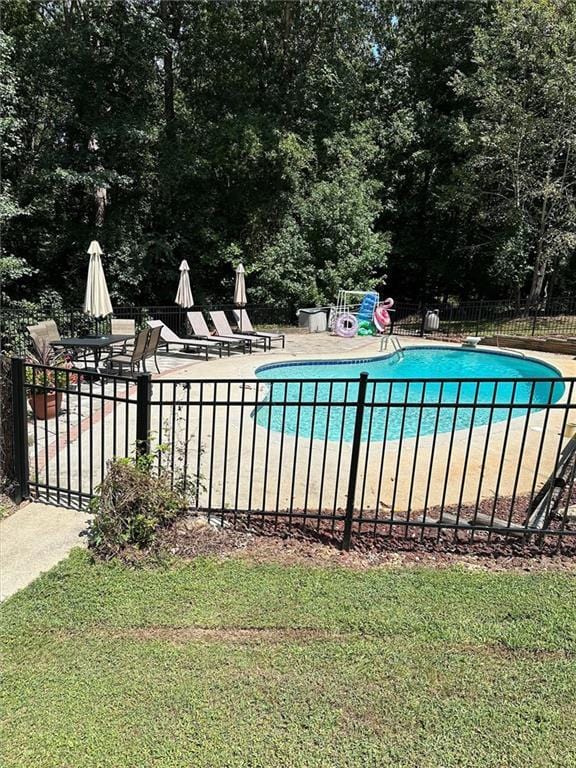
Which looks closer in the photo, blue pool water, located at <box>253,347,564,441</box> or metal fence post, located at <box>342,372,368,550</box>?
metal fence post, located at <box>342,372,368,550</box>

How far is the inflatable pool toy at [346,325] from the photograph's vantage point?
17.5 meters

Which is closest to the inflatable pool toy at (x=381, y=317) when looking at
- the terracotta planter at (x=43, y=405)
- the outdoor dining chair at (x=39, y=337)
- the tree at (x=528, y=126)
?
the tree at (x=528, y=126)

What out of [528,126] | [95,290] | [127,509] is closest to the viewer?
[127,509]

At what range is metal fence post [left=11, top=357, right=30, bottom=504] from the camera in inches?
176

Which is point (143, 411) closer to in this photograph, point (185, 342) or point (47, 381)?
point (47, 381)

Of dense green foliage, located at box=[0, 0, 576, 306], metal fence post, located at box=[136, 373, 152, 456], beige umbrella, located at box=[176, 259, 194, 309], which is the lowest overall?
metal fence post, located at box=[136, 373, 152, 456]

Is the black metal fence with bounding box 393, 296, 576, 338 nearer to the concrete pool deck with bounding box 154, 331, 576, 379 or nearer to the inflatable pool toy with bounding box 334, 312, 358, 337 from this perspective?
the concrete pool deck with bounding box 154, 331, 576, 379

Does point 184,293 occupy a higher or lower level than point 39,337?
higher

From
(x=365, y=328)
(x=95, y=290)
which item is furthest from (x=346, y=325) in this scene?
(x=95, y=290)

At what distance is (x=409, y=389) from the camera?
1191cm

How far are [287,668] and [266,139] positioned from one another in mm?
18661

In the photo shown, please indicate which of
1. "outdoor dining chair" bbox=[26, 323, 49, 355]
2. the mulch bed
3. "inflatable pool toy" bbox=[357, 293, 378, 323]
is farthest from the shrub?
"inflatable pool toy" bbox=[357, 293, 378, 323]

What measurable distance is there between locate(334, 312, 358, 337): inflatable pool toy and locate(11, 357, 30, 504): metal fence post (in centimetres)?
1363

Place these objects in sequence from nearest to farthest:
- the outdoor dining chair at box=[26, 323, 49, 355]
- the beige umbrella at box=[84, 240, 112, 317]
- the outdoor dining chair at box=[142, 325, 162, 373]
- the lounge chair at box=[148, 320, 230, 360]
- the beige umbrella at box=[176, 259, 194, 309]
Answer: the outdoor dining chair at box=[26, 323, 49, 355] → the outdoor dining chair at box=[142, 325, 162, 373] → the beige umbrella at box=[84, 240, 112, 317] → the lounge chair at box=[148, 320, 230, 360] → the beige umbrella at box=[176, 259, 194, 309]
